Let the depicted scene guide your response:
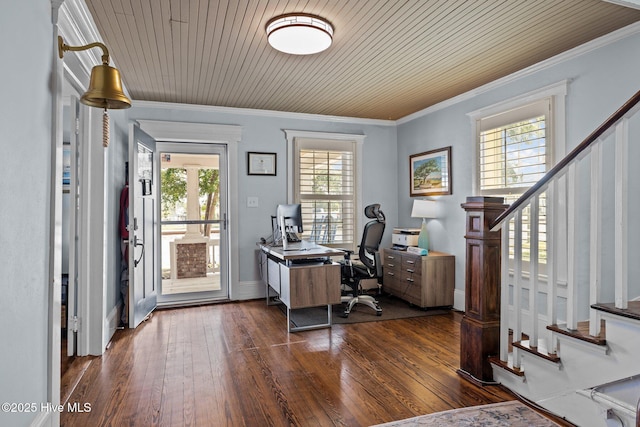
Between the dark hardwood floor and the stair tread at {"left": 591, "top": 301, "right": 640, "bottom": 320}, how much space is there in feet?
2.84

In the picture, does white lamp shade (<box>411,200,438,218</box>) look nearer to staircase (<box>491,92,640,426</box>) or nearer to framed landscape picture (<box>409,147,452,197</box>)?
framed landscape picture (<box>409,147,452,197</box>)

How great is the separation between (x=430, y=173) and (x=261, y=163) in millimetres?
2230

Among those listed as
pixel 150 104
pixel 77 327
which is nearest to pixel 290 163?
pixel 150 104

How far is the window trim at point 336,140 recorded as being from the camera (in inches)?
203

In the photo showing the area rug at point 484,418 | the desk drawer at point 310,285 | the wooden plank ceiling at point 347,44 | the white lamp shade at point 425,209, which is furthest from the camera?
the white lamp shade at point 425,209

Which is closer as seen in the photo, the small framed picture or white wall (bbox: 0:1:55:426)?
white wall (bbox: 0:1:55:426)

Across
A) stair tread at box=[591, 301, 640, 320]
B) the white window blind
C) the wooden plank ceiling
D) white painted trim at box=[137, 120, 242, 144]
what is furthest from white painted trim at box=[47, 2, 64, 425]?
the white window blind

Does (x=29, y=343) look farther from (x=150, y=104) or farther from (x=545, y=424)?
(x=150, y=104)

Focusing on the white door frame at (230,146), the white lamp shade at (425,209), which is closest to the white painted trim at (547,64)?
the white lamp shade at (425,209)

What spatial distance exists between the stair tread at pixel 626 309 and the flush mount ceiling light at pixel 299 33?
2.36 metres

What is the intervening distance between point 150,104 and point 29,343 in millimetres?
3610

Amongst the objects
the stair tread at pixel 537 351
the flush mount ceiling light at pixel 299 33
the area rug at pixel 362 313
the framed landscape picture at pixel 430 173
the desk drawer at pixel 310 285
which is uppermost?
the flush mount ceiling light at pixel 299 33

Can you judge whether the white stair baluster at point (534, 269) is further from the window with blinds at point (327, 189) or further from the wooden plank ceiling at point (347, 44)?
the window with blinds at point (327, 189)

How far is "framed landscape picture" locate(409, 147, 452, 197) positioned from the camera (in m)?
4.58
